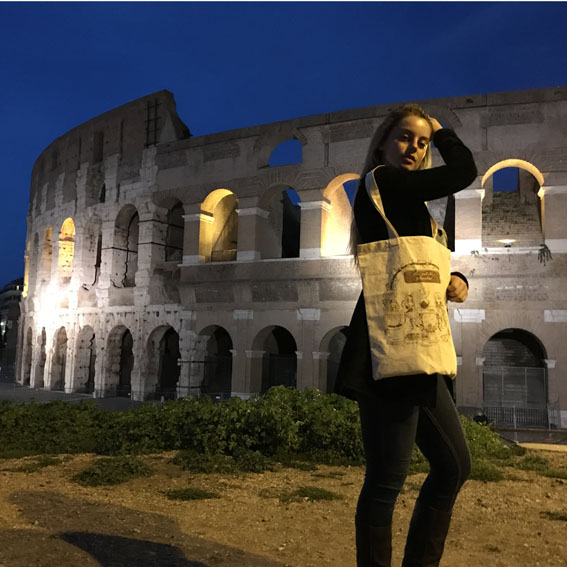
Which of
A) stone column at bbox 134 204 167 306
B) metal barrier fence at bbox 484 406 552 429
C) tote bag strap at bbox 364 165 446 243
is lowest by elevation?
metal barrier fence at bbox 484 406 552 429

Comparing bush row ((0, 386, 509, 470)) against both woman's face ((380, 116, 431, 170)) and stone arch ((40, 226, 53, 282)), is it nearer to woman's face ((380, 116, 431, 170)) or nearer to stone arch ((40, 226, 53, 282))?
woman's face ((380, 116, 431, 170))

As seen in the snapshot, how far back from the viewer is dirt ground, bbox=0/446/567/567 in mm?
3428

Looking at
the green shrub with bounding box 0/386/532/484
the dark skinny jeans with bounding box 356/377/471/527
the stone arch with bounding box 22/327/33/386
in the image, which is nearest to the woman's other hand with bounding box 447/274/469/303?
the dark skinny jeans with bounding box 356/377/471/527

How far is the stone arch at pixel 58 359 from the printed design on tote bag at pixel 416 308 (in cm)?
2284

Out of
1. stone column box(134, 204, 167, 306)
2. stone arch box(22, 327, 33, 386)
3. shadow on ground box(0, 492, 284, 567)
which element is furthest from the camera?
stone arch box(22, 327, 33, 386)

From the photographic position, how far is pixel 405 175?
236 centimetres

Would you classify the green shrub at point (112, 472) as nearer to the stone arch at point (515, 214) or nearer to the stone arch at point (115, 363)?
the stone arch at point (515, 214)

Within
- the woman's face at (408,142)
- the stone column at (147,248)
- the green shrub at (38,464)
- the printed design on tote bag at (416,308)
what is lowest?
the green shrub at (38,464)

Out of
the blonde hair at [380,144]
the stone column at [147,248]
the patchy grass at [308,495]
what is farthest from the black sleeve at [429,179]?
the stone column at [147,248]

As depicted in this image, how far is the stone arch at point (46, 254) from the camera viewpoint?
24.5 m

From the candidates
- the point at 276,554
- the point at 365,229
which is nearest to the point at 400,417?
the point at 365,229

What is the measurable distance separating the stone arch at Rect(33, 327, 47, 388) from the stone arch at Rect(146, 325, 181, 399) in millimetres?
6790

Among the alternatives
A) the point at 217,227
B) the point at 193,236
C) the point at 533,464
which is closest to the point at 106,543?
the point at 533,464

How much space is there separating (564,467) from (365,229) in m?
6.22
